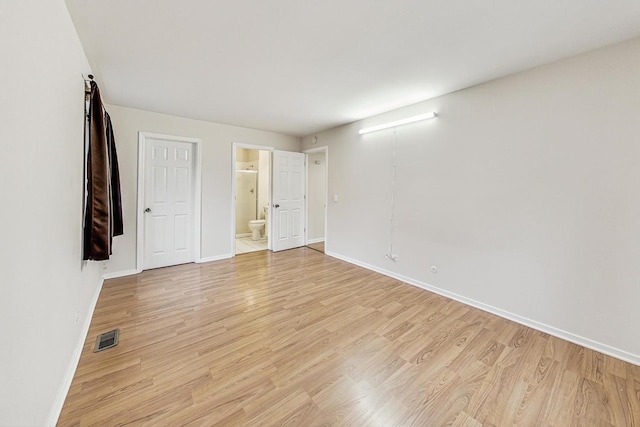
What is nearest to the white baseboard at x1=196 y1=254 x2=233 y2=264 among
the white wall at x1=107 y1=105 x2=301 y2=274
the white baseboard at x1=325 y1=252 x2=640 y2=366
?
the white wall at x1=107 y1=105 x2=301 y2=274

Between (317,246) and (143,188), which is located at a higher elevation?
(143,188)

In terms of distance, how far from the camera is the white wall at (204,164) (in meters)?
3.52

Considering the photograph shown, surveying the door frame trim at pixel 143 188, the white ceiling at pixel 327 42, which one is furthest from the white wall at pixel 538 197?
the door frame trim at pixel 143 188

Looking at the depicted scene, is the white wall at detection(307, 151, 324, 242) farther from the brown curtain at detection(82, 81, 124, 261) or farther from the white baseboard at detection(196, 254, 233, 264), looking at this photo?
the brown curtain at detection(82, 81, 124, 261)

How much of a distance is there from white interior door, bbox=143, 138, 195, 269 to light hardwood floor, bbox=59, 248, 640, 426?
1.20m

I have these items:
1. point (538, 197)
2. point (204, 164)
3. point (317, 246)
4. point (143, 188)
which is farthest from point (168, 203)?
point (538, 197)

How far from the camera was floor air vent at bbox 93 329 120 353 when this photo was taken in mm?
1943

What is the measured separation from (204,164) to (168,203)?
856mm

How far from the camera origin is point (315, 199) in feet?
18.9

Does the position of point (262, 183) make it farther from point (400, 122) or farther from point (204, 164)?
point (400, 122)

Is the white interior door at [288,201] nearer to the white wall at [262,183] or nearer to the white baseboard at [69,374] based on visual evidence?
the white wall at [262,183]

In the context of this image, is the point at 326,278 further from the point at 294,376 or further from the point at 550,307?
the point at 550,307

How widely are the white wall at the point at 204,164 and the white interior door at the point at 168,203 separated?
0.18 meters

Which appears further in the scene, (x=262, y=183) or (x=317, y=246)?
(x=262, y=183)
